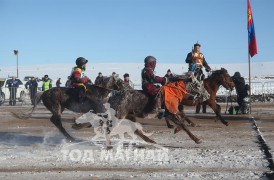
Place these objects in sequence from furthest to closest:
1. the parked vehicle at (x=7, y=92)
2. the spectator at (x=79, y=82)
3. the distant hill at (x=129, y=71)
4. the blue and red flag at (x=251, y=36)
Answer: the distant hill at (x=129, y=71)
the parked vehicle at (x=7, y=92)
the blue and red flag at (x=251, y=36)
the spectator at (x=79, y=82)

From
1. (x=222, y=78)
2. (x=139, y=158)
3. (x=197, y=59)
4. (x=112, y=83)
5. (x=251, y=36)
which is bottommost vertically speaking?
(x=139, y=158)

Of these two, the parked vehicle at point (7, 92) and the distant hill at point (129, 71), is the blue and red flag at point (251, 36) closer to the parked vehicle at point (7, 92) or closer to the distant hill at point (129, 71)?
the parked vehicle at point (7, 92)

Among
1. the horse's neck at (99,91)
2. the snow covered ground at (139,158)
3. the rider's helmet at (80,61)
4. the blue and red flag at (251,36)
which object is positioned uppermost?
the blue and red flag at (251,36)

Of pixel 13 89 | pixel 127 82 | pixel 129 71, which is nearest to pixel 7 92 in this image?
pixel 13 89

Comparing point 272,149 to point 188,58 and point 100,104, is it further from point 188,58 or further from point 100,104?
point 188,58

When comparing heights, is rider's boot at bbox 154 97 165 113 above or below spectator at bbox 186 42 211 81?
below

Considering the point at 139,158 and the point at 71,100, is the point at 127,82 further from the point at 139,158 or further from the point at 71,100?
the point at 139,158

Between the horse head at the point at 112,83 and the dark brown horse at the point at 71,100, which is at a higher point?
the horse head at the point at 112,83

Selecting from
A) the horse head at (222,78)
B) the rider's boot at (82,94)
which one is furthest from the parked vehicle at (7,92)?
the rider's boot at (82,94)

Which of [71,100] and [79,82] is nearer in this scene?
[79,82]

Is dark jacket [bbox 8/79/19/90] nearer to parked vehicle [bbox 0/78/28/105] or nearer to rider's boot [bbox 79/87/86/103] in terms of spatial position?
parked vehicle [bbox 0/78/28/105]

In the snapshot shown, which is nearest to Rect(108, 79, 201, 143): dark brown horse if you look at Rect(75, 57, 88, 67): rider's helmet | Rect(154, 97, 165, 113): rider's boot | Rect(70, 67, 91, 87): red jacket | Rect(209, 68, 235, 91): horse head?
Rect(154, 97, 165, 113): rider's boot

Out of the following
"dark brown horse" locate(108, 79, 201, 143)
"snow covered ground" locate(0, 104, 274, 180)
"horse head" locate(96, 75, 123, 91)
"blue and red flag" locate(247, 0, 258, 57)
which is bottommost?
"snow covered ground" locate(0, 104, 274, 180)

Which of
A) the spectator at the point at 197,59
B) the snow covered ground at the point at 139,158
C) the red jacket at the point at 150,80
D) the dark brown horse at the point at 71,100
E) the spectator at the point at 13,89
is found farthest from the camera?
the spectator at the point at 13,89
